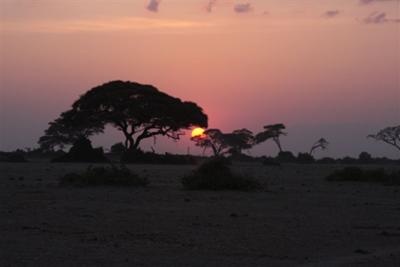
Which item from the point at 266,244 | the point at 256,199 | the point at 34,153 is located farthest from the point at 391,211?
the point at 34,153

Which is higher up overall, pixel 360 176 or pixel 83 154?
pixel 83 154

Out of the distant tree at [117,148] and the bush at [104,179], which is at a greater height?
the distant tree at [117,148]

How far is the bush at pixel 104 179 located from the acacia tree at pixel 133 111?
38.6m

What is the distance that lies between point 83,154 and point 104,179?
107ft

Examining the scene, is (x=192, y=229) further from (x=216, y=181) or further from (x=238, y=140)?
(x=238, y=140)

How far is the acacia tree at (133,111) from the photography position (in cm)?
6412

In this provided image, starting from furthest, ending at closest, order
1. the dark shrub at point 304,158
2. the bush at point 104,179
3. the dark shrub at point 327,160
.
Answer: the dark shrub at point 327,160, the dark shrub at point 304,158, the bush at point 104,179

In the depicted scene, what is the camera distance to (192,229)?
13320mm

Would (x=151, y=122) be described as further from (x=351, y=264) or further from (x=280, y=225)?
(x=351, y=264)

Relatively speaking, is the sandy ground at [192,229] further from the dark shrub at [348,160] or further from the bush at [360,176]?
the dark shrub at [348,160]

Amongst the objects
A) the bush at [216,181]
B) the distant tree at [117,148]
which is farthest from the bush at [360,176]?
the distant tree at [117,148]

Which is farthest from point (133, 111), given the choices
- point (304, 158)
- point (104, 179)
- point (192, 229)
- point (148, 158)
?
point (192, 229)

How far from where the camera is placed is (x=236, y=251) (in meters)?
11.0

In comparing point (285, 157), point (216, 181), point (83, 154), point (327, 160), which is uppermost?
point (285, 157)
